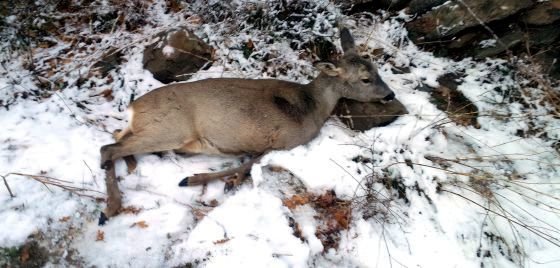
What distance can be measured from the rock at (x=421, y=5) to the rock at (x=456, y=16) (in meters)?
0.08

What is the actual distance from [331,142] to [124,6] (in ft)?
12.4

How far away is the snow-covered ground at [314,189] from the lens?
3.58 metres

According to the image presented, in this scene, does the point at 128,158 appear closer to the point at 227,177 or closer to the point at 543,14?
the point at 227,177

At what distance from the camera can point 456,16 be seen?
5.25 meters

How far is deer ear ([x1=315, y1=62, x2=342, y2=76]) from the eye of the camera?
4598 mm

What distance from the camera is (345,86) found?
4934 millimetres

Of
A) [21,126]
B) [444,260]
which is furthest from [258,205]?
[21,126]

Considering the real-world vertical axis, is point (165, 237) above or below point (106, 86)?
below

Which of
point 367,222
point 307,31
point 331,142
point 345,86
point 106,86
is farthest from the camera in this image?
point 307,31

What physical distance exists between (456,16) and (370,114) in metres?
1.75

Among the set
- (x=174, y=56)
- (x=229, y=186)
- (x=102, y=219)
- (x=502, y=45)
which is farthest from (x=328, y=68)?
(x=102, y=219)

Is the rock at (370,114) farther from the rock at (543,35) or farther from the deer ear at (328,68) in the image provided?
the rock at (543,35)

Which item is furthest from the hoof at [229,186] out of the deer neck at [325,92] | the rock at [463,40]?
the rock at [463,40]

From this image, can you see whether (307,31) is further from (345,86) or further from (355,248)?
(355,248)
